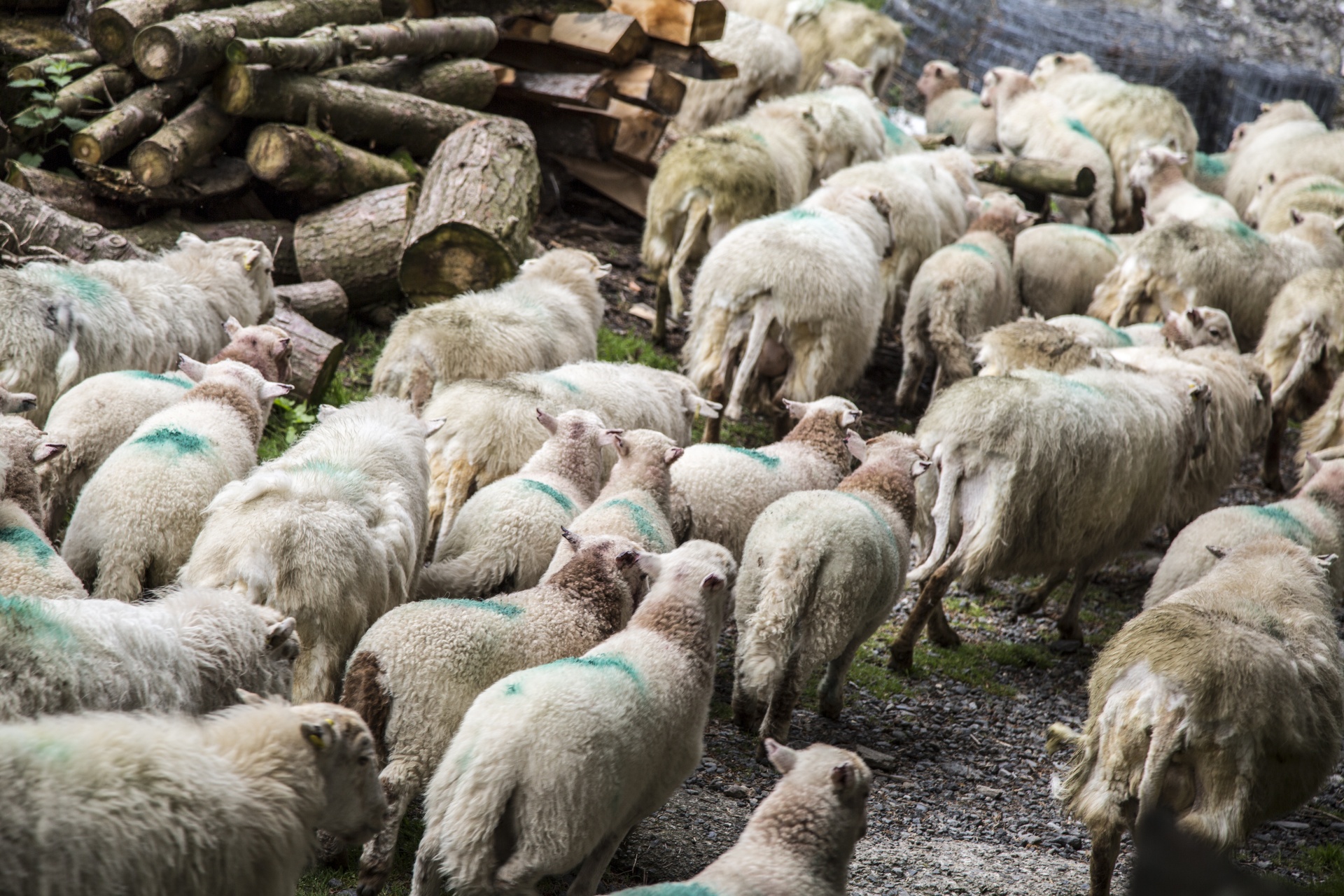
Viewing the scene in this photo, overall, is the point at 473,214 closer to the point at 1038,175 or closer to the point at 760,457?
the point at 760,457

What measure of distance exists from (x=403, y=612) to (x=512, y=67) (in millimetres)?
7607

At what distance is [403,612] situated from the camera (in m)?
3.54

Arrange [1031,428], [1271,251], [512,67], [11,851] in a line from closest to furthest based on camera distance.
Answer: [11,851] → [1031,428] → [1271,251] → [512,67]

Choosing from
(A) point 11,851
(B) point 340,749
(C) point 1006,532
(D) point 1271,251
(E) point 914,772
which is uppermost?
(D) point 1271,251

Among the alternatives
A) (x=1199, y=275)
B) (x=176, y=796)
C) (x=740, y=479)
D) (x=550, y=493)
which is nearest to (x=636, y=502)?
(x=550, y=493)

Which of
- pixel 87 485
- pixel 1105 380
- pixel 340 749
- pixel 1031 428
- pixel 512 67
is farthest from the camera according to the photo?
pixel 512 67

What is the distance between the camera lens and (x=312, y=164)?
762 centimetres

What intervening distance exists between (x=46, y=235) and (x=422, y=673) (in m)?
4.47

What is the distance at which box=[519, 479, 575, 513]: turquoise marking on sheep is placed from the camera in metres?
4.77

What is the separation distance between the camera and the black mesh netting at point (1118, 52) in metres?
15.9

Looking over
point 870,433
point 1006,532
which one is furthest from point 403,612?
point 870,433

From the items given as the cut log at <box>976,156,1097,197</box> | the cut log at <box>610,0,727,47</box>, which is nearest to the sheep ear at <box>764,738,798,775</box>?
the cut log at <box>610,0,727,47</box>

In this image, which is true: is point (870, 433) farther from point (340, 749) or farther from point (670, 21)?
point (340, 749)

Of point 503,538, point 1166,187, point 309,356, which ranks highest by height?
point 1166,187
